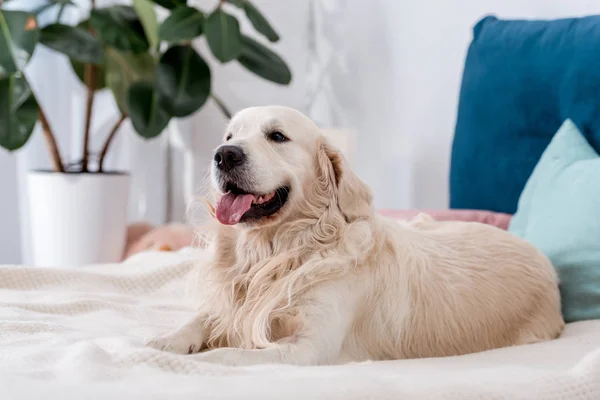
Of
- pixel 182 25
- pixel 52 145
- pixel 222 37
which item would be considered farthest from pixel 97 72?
pixel 222 37

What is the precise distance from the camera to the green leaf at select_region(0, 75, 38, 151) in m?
3.01

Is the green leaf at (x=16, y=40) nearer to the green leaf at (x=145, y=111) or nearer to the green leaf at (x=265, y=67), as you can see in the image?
A: the green leaf at (x=145, y=111)

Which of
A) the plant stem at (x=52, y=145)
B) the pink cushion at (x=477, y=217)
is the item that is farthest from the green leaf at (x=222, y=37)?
the pink cushion at (x=477, y=217)

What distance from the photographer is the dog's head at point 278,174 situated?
153cm

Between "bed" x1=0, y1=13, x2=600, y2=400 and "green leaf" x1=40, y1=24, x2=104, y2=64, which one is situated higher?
"green leaf" x1=40, y1=24, x2=104, y2=64

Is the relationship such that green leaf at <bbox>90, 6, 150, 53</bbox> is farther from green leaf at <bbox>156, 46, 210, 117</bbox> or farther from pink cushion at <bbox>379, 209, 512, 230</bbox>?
pink cushion at <bbox>379, 209, 512, 230</bbox>

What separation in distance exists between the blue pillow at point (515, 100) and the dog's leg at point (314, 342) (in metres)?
A: 1.19

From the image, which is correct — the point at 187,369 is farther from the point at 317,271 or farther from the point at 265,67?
the point at 265,67

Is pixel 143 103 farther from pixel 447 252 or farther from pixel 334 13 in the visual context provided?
pixel 447 252

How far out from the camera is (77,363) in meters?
1.12

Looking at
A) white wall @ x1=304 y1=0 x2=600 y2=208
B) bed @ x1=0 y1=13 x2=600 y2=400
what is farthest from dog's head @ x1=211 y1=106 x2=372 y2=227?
white wall @ x1=304 y1=0 x2=600 y2=208

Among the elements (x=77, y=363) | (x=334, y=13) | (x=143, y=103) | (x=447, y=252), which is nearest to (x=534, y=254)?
(x=447, y=252)

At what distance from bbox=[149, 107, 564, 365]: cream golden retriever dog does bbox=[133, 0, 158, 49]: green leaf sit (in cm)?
189

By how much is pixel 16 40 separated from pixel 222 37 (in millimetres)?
818
